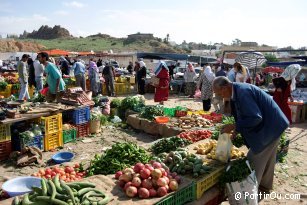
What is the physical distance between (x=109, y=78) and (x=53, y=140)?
26.4 feet

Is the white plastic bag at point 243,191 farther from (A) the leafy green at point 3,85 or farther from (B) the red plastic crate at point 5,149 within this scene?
(A) the leafy green at point 3,85

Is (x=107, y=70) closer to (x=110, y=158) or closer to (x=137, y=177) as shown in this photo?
(x=110, y=158)

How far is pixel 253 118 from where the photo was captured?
3963 mm

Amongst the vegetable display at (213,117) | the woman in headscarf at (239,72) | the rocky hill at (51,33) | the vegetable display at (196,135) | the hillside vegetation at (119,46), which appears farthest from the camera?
the rocky hill at (51,33)

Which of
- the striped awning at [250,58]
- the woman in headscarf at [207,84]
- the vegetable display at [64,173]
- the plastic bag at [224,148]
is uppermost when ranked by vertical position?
the striped awning at [250,58]

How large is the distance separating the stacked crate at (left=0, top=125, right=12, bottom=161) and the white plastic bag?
464cm

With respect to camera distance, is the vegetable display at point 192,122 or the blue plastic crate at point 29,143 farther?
the vegetable display at point 192,122

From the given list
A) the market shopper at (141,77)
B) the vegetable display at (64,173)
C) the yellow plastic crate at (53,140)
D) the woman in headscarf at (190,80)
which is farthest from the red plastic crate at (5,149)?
the woman in headscarf at (190,80)

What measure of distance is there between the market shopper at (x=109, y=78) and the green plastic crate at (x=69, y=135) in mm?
7256

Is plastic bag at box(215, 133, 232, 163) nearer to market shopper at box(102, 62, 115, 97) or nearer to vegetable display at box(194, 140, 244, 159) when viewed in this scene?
vegetable display at box(194, 140, 244, 159)

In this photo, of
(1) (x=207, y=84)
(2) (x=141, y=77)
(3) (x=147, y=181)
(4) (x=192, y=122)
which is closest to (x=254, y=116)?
(3) (x=147, y=181)

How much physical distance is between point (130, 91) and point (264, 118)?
13.2 metres

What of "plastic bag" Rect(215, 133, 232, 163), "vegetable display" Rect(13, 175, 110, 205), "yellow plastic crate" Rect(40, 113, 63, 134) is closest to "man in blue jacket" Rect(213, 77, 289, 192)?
"plastic bag" Rect(215, 133, 232, 163)

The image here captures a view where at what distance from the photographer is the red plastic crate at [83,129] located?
26.5 feet
